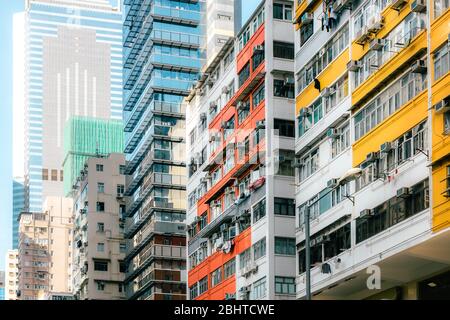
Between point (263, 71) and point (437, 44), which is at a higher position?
point (263, 71)

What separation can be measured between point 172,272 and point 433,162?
173 feet

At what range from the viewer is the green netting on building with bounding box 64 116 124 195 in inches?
6235

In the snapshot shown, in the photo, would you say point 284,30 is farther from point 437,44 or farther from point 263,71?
point 437,44

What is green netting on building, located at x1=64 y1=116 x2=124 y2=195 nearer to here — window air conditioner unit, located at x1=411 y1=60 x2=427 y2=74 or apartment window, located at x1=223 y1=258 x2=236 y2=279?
apartment window, located at x1=223 y1=258 x2=236 y2=279

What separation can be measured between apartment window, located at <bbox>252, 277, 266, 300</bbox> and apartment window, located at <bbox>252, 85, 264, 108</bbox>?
910 cm

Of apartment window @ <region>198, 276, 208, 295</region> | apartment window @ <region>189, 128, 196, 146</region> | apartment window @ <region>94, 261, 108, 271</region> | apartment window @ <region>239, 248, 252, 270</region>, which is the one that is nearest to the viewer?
apartment window @ <region>239, 248, 252, 270</region>

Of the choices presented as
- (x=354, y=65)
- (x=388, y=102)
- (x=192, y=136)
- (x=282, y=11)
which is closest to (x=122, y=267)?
(x=192, y=136)

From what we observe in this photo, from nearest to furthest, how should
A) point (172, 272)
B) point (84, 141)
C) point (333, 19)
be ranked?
1. point (333, 19)
2. point (172, 272)
3. point (84, 141)

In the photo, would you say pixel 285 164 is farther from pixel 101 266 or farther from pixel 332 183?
pixel 101 266

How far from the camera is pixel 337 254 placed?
137 feet

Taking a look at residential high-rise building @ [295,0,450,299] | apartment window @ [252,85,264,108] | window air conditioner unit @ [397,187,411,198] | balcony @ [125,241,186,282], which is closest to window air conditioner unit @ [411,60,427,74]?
residential high-rise building @ [295,0,450,299]

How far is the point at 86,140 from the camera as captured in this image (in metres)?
166
